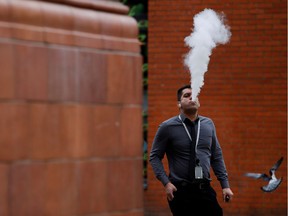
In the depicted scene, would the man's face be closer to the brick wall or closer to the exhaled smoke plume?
the exhaled smoke plume

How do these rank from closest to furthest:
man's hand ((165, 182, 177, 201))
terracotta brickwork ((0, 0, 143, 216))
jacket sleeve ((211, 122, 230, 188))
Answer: terracotta brickwork ((0, 0, 143, 216)), man's hand ((165, 182, 177, 201)), jacket sleeve ((211, 122, 230, 188))

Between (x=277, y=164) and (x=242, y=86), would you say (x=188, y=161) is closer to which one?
(x=277, y=164)

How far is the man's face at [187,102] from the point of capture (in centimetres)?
873

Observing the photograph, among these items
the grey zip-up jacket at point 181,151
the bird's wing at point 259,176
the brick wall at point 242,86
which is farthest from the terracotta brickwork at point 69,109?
the brick wall at point 242,86

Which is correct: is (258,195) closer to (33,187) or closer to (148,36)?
(148,36)

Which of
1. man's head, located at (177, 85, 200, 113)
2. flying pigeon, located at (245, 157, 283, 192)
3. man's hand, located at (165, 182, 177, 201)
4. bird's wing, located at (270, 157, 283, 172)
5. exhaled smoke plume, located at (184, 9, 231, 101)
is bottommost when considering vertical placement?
man's hand, located at (165, 182, 177, 201)

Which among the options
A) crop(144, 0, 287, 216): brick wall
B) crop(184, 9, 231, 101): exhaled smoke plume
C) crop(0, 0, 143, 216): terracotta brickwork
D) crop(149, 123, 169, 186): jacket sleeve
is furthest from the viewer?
crop(144, 0, 287, 216): brick wall

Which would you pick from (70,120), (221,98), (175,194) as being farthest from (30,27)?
(221,98)

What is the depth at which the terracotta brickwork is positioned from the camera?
14.0 ft

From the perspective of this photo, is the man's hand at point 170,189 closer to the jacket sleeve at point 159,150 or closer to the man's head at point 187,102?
the jacket sleeve at point 159,150

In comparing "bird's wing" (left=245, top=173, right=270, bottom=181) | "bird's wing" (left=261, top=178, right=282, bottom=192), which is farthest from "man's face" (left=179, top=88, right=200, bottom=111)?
"bird's wing" (left=261, top=178, right=282, bottom=192)

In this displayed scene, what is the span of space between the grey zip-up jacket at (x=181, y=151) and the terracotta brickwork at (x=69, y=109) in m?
3.60

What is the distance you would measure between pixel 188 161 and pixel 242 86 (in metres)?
4.20

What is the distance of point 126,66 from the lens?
4867 millimetres
